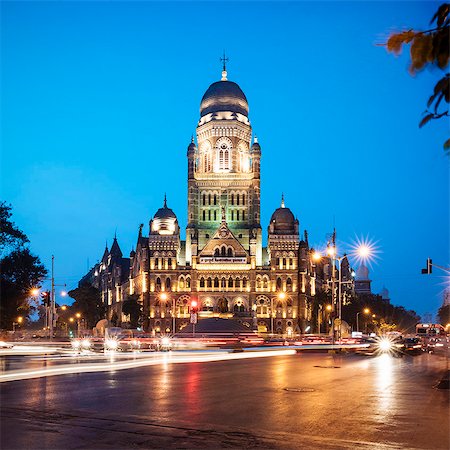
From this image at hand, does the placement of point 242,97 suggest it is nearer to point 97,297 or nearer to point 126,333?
point 97,297

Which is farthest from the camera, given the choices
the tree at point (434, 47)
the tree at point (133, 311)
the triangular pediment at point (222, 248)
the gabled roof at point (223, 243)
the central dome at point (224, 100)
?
the central dome at point (224, 100)

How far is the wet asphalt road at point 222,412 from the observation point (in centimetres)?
1195

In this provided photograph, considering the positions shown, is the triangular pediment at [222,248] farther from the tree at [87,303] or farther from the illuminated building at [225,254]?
the tree at [87,303]

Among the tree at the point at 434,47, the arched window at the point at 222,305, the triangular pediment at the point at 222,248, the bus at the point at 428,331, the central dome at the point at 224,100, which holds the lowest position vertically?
the bus at the point at 428,331

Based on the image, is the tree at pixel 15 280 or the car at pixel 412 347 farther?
the car at pixel 412 347

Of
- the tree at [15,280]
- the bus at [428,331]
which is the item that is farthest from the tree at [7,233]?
the bus at [428,331]

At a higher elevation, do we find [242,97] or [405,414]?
[242,97]

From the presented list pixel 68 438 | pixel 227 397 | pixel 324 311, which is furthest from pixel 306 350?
pixel 324 311

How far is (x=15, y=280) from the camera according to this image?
44938 millimetres

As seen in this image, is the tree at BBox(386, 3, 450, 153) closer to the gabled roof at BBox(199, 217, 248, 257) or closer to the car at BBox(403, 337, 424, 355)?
the car at BBox(403, 337, 424, 355)

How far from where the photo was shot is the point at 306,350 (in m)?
52.4

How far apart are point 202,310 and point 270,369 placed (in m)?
83.3

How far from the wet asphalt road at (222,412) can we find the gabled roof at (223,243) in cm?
8896

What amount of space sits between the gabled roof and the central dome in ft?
81.8
